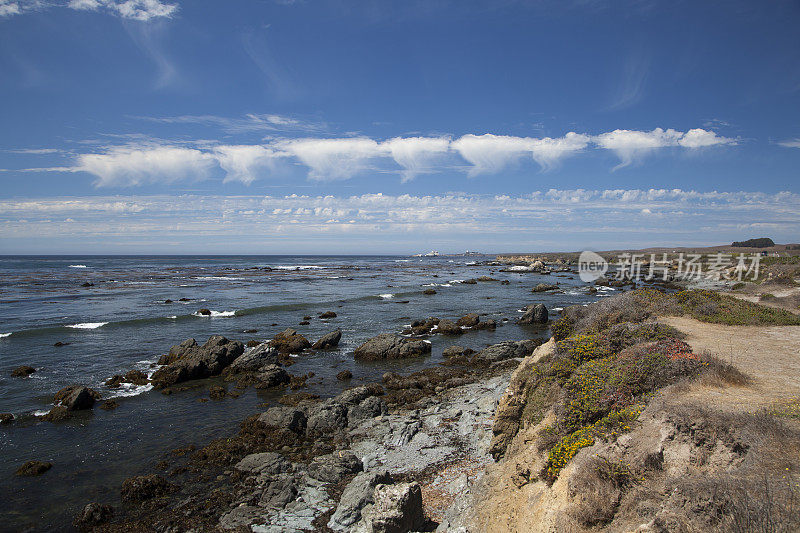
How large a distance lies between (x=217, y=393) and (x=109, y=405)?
4266 mm

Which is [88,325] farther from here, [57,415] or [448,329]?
[448,329]

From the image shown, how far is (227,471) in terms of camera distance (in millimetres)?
11625

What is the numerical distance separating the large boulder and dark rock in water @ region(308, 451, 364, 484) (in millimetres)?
11870

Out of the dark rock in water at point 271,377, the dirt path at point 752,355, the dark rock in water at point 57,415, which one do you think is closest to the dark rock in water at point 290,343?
the dark rock in water at point 271,377

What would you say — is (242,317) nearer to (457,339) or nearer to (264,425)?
(457,339)

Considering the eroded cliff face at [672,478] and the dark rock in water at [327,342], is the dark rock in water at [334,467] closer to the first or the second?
the eroded cliff face at [672,478]

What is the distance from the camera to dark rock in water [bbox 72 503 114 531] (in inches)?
377

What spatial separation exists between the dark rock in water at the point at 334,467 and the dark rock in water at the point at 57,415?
1162cm

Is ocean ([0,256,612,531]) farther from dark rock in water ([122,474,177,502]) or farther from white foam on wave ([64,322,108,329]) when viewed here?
A: dark rock in water ([122,474,177,502])

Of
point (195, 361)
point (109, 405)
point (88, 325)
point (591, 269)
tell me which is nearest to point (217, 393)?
point (195, 361)

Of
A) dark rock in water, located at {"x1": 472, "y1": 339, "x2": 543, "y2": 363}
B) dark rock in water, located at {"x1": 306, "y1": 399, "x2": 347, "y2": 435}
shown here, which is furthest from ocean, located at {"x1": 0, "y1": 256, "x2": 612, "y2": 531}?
dark rock in water, located at {"x1": 306, "y1": 399, "x2": 347, "y2": 435}

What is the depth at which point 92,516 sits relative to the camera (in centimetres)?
973

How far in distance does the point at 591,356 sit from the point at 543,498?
195 inches

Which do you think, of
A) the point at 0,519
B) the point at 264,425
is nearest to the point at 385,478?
the point at 264,425
